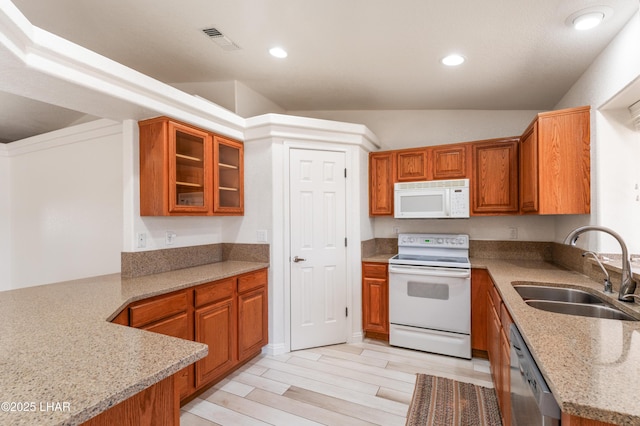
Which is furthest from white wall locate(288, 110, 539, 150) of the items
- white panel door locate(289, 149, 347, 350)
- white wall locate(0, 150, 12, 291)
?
white wall locate(0, 150, 12, 291)

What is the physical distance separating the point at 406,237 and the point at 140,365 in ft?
10.2

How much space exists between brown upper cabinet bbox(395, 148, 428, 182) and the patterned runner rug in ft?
6.57

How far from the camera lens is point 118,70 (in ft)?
6.47

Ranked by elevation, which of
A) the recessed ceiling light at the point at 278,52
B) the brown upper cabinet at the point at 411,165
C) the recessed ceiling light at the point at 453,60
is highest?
the recessed ceiling light at the point at 278,52

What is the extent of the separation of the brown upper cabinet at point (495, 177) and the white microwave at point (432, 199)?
0.50ft

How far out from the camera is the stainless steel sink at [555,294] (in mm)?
1895

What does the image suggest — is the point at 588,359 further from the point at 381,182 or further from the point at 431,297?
the point at 381,182

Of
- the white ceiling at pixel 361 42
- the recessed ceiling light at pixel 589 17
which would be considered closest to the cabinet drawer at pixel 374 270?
the white ceiling at pixel 361 42

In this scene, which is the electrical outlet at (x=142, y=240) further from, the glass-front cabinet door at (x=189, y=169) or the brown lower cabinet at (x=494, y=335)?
the brown lower cabinet at (x=494, y=335)

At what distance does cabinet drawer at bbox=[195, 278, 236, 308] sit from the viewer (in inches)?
89.5

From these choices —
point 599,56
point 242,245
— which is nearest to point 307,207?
point 242,245

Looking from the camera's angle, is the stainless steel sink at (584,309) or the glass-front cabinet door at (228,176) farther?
the glass-front cabinet door at (228,176)

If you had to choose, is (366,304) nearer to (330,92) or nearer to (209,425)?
(209,425)

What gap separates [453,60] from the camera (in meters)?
2.38
